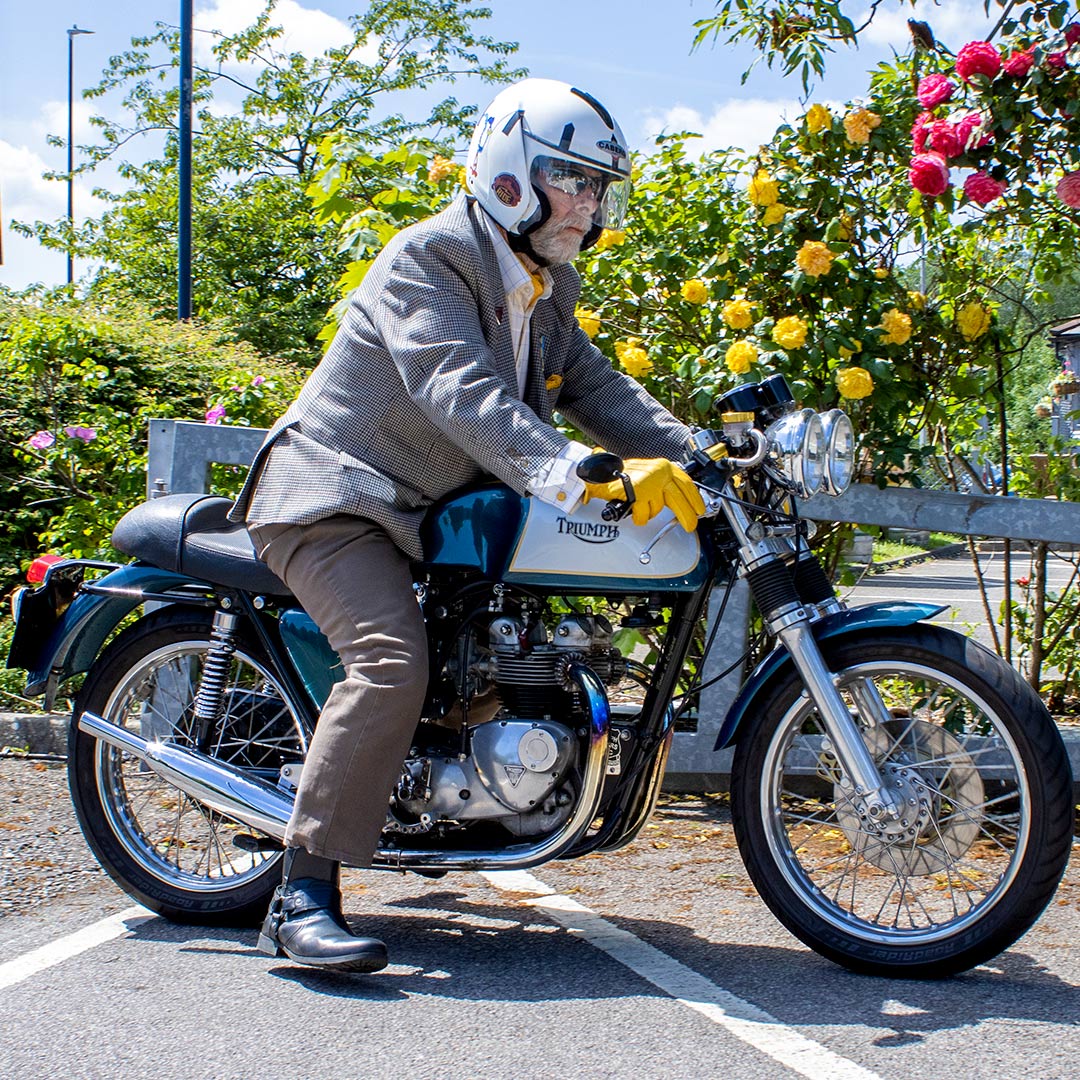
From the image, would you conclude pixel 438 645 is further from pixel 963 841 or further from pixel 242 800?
pixel 963 841

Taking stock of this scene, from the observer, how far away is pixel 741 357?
486 cm

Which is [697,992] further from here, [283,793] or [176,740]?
[176,740]

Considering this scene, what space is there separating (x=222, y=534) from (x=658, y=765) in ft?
4.28

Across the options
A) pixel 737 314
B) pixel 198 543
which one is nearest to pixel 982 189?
pixel 737 314

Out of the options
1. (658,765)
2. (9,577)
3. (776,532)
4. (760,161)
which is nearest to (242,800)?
(658,765)

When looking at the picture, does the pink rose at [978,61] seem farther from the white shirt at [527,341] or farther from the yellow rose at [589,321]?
the white shirt at [527,341]

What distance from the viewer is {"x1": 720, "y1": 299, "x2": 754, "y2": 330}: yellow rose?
4981 millimetres

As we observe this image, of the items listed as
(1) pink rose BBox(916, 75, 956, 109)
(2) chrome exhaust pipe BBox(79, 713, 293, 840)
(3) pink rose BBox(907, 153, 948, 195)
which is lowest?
(2) chrome exhaust pipe BBox(79, 713, 293, 840)

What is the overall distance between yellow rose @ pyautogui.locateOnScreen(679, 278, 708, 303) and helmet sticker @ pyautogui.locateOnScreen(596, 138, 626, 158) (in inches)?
69.7

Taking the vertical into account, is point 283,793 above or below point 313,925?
above

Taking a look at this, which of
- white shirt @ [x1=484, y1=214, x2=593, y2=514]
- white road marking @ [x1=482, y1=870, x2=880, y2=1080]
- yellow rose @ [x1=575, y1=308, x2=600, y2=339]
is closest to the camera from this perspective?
white road marking @ [x1=482, y1=870, x2=880, y2=1080]

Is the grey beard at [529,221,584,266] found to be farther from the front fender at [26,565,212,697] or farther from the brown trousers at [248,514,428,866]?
the front fender at [26,565,212,697]

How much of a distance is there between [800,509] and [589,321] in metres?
1.15

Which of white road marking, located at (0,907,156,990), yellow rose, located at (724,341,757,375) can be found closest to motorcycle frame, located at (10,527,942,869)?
white road marking, located at (0,907,156,990)
